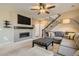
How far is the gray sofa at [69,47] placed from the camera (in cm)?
194

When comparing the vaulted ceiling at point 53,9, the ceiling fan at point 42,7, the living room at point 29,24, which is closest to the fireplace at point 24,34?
the living room at point 29,24

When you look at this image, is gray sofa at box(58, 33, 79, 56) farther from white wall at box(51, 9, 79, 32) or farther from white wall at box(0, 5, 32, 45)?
white wall at box(0, 5, 32, 45)

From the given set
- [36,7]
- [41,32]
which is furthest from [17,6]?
[41,32]

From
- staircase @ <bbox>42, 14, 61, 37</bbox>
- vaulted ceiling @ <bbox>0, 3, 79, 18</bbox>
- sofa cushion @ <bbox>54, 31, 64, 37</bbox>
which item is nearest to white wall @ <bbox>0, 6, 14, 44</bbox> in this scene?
vaulted ceiling @ <bbox>0, 3, 79, 18</bbox>

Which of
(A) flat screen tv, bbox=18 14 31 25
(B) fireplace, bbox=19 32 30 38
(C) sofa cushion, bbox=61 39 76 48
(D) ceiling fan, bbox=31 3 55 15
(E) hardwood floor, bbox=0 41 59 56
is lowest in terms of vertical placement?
(E) hardwood floor, bbox=0 41 59 56

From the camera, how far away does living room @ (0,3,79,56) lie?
194 centimetres

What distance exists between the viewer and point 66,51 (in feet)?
6.55

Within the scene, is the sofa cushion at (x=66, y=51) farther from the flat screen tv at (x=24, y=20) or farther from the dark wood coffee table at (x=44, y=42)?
the flat screen tv at (x=24, y=20)

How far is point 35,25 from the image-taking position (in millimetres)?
2160

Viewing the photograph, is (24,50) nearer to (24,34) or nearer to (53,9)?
(24,34)

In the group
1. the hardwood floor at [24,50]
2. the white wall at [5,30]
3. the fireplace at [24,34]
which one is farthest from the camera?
the fireplace at [24,34]

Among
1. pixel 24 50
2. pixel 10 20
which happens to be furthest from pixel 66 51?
pixel 10 20

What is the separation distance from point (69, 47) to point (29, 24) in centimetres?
99

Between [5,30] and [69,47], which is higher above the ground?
[5,30]
